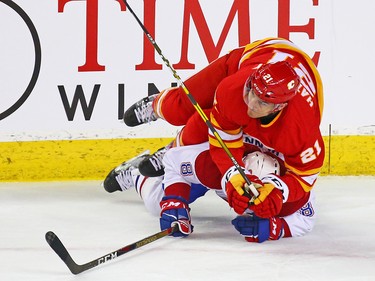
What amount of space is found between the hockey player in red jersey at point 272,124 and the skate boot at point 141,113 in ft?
1.54

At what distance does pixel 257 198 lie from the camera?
121 inches

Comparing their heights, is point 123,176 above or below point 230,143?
below

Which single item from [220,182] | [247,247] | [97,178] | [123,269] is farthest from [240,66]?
[97,178]

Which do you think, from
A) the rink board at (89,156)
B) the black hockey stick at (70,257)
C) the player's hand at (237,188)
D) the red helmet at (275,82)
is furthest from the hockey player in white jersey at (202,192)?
the rink board at (89,156)

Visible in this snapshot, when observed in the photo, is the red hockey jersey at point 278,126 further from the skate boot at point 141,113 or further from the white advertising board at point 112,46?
the white advertising board at point 112,46

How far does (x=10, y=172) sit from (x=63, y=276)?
1610 millimetres

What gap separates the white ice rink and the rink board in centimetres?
11

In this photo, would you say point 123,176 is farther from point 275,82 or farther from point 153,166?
point 275,82

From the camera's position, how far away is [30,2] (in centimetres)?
432

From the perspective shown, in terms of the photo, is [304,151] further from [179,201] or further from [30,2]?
[30,2]

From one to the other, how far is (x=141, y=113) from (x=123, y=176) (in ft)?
0.94

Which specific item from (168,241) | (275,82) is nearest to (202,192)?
(168,241)

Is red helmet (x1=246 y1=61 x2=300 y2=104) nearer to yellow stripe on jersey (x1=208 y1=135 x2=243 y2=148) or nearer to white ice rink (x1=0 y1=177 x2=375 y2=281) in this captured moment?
yellow stripe on jersey (x1=208 y1=135 x2=243 y2=148)

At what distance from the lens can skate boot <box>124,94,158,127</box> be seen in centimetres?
385
